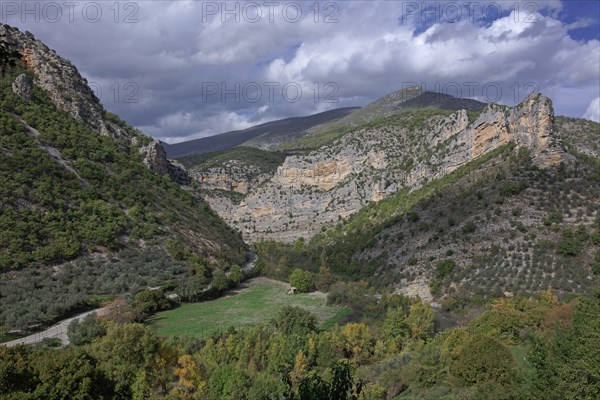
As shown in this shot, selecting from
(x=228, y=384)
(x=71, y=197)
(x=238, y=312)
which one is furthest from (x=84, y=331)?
(x=71, y=197)

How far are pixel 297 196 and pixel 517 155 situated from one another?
5939 centimetres

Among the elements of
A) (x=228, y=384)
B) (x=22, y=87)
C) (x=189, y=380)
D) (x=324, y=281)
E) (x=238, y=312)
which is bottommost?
(x=238, y=312)

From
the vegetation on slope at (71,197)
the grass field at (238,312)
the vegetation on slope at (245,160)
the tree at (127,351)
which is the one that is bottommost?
the grass field at (238,312)

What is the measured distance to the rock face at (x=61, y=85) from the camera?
62.6 meters

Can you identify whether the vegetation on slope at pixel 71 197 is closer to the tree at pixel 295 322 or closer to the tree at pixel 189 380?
the tree at pixel 295 322

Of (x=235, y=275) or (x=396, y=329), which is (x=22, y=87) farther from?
(x=396, y=329)

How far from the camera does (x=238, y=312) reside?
144 feet

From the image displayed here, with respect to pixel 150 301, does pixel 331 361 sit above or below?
below

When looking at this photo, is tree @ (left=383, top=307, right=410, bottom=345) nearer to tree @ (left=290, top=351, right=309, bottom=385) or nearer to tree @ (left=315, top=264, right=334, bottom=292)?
tree @ (left=290, top=351, right=309, bottom=385)

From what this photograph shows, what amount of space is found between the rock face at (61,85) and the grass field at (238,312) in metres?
35.3

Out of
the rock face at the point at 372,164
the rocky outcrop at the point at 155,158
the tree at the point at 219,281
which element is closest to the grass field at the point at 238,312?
the tree at the point at 219,281

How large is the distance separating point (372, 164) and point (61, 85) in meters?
59.7

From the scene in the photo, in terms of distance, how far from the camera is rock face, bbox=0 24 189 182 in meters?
62.6

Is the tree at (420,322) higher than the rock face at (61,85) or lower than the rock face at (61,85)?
lower
